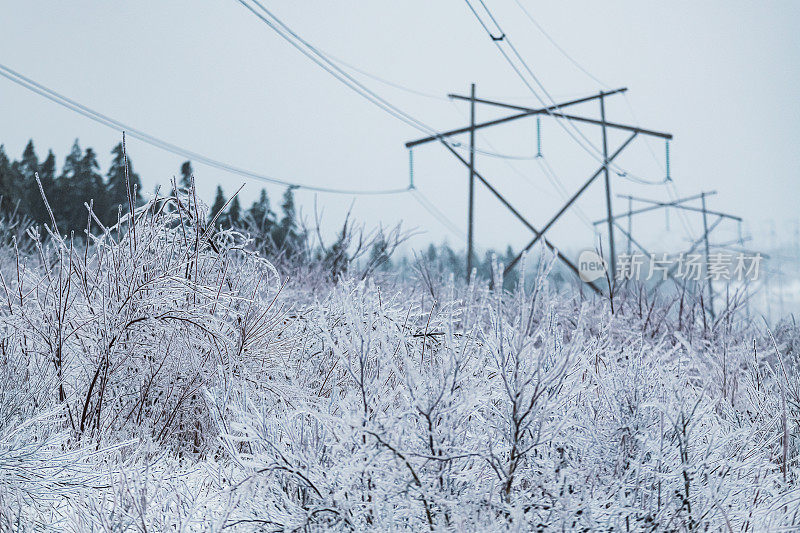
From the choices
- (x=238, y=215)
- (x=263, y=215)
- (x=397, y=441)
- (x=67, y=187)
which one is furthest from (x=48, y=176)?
(x=397, y=441)

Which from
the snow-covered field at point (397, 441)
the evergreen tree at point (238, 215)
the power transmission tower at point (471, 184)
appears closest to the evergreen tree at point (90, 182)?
the evergreen tree at point (238, 215)

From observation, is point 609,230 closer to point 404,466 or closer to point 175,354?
point 175,354

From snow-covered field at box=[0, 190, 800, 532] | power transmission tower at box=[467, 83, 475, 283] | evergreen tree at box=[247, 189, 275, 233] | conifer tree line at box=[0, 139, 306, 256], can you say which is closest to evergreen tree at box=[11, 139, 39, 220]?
conifer tree line at box=[0, 139, 306, 256]

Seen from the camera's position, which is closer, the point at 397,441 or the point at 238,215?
the point at 397,441

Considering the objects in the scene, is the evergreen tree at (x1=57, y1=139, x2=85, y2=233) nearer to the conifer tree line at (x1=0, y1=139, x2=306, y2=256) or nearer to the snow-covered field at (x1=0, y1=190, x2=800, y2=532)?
the conifer tree line at (x1=0, y1=139, x2=306, y2=256)

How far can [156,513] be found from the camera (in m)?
2.42

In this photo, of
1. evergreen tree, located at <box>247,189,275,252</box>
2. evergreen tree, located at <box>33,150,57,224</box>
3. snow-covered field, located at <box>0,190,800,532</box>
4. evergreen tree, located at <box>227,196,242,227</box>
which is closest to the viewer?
snow-covered field, located at <box>0,190,800,532</box>

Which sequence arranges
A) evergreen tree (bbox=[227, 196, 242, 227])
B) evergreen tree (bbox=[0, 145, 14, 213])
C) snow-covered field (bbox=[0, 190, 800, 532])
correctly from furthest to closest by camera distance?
Result: evergreen tree (bbox=[0, 145, 14, 213])
evergreen tree (bbox=[227, 196, 242, 227])
snow-covered field (bbox=[0, 190, 800, 532])

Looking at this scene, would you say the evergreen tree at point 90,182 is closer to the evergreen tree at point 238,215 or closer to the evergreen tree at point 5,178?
the evergreen tree at point 5,178

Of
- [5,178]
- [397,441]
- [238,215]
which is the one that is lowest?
[397,441]

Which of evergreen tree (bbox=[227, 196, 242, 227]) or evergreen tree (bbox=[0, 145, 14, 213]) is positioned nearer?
evergreen tree (bbox=[227, 196, 242, 227])

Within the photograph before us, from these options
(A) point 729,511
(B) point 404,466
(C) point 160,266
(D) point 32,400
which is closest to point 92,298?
(C) point 160,266

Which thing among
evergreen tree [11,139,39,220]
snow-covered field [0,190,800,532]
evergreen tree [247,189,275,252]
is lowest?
snow-covered field [0,190,800,532]

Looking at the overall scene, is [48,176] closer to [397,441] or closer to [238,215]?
[238,215]
